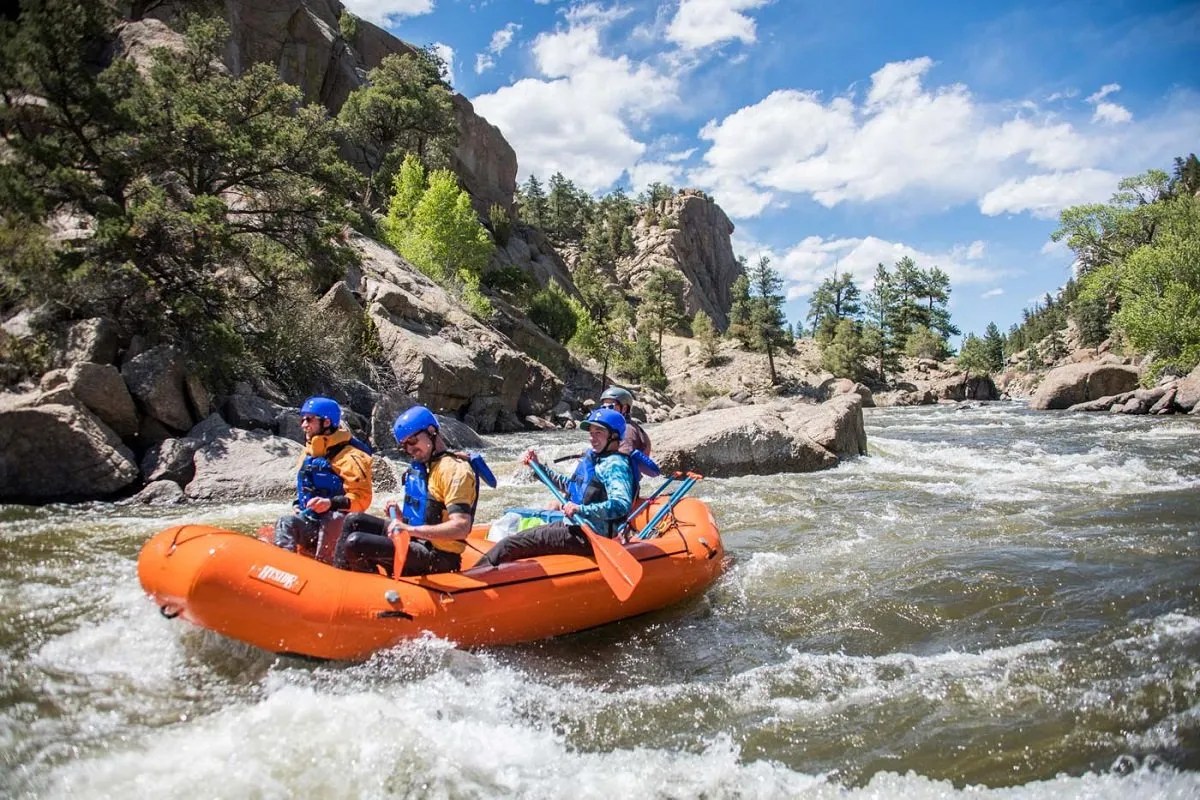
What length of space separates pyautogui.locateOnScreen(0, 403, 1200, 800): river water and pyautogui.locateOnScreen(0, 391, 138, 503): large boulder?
8.61ft

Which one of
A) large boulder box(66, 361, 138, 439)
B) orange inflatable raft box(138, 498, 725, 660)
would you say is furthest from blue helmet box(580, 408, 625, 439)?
large boulder box(66, 361, 138, 439)

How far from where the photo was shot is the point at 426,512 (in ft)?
16.9

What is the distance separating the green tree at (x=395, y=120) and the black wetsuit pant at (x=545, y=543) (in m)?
36.1

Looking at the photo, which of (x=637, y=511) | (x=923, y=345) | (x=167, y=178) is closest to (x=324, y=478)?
(x=637, y=511)

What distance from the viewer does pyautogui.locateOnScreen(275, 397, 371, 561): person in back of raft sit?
18.5ft

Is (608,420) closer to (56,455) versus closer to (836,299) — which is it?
(56,455)

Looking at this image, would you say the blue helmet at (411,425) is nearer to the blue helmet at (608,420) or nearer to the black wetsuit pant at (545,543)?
the black wetsuit pant at (545,543)

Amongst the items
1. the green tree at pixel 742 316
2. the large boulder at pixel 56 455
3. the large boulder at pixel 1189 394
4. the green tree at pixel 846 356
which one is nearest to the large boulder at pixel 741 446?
the large boulder at pixel 56 455

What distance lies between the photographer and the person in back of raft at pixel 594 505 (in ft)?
18.4

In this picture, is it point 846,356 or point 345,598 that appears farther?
point 846,356

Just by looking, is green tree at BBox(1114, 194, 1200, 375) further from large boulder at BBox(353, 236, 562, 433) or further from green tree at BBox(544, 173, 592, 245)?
green tree at BBox(544, 173, 592, 245)

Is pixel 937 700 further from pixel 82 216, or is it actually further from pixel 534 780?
pixel 82 216

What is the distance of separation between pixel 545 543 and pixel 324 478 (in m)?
1.82

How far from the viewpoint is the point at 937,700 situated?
4.10 meters
